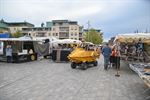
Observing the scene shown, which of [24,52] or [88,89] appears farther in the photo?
[24,52]

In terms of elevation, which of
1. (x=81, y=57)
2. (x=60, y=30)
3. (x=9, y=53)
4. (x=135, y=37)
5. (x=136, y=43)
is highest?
(x=60, y=30)

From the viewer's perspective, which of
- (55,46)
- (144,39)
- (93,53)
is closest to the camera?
(144,39)

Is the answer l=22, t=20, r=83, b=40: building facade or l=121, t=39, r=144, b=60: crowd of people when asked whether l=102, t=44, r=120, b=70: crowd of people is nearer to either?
l=121, t=39, r=144, b=60: crowd of people

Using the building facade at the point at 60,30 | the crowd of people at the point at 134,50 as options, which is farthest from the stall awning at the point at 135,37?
the building facade at the point at 60,30

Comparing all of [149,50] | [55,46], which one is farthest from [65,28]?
[149,50]

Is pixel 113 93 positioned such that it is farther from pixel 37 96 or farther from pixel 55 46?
pixel 55 46

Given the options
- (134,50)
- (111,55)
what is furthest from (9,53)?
(134,50)

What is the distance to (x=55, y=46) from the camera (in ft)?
102

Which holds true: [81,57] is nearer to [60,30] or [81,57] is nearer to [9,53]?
[9,53]

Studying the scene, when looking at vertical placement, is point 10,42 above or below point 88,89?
above

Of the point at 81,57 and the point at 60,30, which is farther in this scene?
the point at 60,30

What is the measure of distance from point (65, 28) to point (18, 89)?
112 meters

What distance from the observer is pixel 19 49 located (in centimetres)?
2511

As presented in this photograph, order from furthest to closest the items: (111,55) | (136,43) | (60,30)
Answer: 1. (60,30)
2. (136,43)
3. (111,55)
